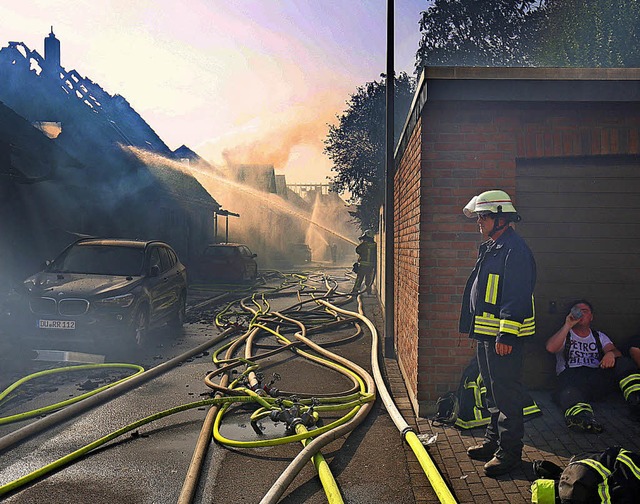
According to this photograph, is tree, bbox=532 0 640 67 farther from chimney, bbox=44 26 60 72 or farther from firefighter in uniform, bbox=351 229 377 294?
chimney, bbox=44 26 60 72

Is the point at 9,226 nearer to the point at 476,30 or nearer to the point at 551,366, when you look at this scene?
the point at 551,366

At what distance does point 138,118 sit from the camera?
93.3ft

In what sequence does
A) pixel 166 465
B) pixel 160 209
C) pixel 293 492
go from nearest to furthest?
pixel 293 492, pixel 166 465, pixel 160 209

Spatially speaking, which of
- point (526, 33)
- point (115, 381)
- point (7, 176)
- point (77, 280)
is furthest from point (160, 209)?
point (526, 33)

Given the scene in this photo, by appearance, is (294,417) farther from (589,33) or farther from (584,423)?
(589,33)

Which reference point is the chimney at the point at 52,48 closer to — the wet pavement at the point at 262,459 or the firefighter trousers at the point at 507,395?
the wet pavement at the point at 262,459

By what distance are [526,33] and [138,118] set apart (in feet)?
60.8

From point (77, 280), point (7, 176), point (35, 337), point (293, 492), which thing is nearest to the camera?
point (293, 492)

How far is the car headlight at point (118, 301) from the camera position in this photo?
8258mm

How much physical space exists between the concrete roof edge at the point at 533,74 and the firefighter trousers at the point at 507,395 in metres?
2.49

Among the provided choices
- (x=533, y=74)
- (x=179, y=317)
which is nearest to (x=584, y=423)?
(x=533, y=74)

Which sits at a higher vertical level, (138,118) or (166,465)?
(138,118)

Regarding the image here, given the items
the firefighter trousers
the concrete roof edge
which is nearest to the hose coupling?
the firefighter trousers

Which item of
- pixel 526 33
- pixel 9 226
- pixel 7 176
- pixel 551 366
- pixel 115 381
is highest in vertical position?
pixel 526 33
